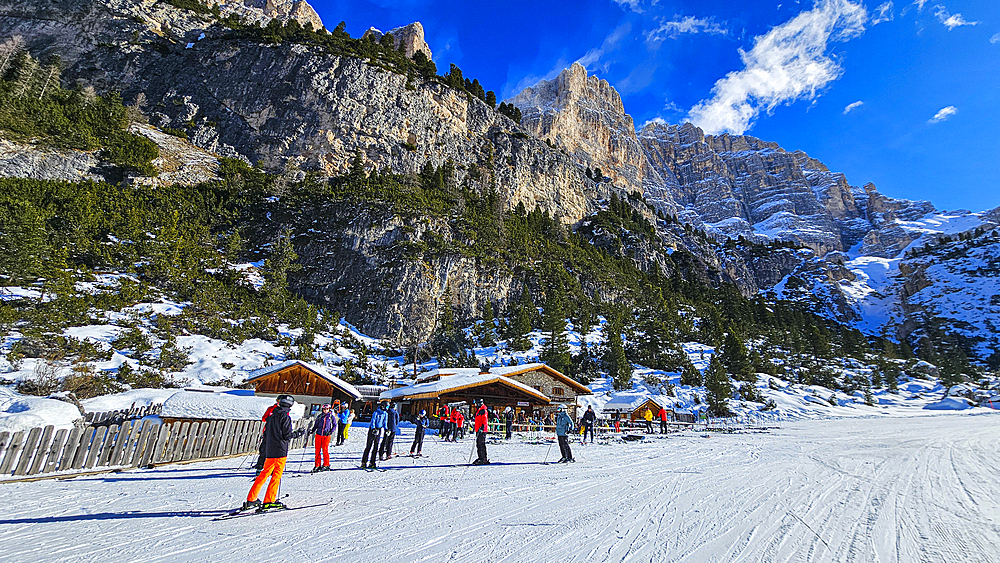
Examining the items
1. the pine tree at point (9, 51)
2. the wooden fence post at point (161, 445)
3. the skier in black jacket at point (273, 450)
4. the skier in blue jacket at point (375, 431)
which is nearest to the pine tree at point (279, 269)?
the wooden fence post at point (161, 445)

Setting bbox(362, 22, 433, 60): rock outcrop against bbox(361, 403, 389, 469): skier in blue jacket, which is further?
bbox(362, 22, 433, 60): rock outcrop

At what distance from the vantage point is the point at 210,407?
1342 cm

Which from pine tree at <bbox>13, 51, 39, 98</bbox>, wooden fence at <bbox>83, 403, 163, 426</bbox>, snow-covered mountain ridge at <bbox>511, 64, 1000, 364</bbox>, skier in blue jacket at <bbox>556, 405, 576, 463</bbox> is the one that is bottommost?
wooden fence at <bbox>83, 403, 163, 426</bbox>

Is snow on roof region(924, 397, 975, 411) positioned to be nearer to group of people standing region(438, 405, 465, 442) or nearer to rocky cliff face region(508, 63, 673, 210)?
group of people standing region(438, 405, 465, 442)

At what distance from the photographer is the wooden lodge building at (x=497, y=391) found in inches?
1009

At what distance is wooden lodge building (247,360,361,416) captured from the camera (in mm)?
25188

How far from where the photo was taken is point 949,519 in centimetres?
563

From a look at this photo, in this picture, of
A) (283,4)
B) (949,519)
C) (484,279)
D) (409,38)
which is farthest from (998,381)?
(283,4)

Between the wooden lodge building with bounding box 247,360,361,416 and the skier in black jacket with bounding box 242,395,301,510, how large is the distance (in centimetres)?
2080

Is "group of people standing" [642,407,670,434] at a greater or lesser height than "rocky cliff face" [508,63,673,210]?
lesser

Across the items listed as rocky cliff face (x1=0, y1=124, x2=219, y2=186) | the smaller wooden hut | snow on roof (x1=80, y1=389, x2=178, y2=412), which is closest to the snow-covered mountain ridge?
rocky cliff face (x1=0, y1=124, x2=219, y2=186)

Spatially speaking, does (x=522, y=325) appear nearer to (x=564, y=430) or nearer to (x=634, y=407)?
(x=634, y=407)

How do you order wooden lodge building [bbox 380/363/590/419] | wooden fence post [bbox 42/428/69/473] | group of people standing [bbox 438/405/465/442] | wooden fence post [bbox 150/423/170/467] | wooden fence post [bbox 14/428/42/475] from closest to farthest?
1. wooden fence post [bbox 14/428/42/475]
2. wooden fence post [bbox 42/428/69/473]
3. wooden fence post [bbox 150/423/170/467]
4. group of people standing [bbox 438/405/465/442]
5. wooden lodge building [bbox 380/363/590/419]

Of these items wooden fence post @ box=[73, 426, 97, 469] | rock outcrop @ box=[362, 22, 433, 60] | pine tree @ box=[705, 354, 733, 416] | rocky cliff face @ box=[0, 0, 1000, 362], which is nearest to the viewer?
wooden fence post @ box=[73, 426, 97, 469]
